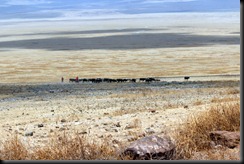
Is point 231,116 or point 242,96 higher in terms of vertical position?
point 242,96

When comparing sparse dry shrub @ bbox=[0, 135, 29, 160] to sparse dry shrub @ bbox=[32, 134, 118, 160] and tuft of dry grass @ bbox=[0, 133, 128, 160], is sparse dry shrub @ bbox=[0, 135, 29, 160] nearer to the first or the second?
tuft of dry grass @ bbox=[0, 133, 128, 160]

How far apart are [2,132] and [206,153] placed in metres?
5.36

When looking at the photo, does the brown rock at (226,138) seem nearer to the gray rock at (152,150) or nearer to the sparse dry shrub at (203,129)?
the sparse dry shrub at (203,129)

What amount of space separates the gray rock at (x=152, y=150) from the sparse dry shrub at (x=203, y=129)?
0.16 meters

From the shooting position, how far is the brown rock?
650 centimetres

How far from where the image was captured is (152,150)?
228 inches

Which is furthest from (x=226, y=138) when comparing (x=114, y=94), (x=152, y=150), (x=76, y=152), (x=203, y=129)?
(x=114, y=94)

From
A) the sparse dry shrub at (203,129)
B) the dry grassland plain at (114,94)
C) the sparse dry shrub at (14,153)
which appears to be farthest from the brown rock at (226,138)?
the sparse dry shrub at (14,153)

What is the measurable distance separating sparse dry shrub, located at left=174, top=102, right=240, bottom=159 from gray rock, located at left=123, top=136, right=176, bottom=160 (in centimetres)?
16

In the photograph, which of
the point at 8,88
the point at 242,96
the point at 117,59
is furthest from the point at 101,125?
the point at 117,59

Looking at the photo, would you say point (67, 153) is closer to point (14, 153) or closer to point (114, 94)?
point (14, 153)

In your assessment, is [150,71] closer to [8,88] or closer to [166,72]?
[166,72]

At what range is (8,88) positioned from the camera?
3322 cm

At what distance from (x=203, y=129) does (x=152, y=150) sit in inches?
64.5
